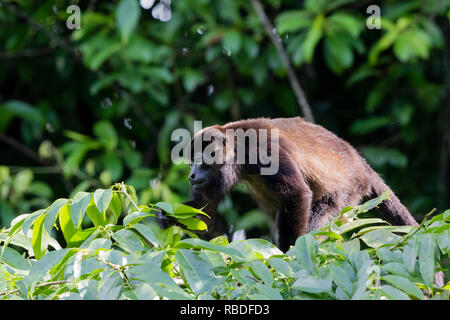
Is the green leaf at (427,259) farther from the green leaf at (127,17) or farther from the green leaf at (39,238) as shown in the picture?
the green leaf at (127,17)

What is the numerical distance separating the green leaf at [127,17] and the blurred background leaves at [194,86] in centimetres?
1

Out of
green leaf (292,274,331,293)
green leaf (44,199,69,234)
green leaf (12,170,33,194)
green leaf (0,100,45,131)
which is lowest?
green leaf (292,274,331,293)

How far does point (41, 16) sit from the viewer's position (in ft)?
24.7

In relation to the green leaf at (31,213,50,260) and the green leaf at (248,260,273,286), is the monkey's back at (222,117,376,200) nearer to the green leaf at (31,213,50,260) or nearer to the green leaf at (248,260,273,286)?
the green leaf at (31,213,50,260)

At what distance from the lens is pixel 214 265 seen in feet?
6.84

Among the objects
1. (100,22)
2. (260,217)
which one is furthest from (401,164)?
(100,22)

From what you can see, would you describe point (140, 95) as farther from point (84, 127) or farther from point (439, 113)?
point (439, 113)

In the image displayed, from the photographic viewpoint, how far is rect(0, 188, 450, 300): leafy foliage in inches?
74.7

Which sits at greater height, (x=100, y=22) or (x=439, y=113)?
(x=100, y=22)

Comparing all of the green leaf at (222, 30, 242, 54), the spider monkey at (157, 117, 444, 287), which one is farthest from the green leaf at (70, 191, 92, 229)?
the green leaf at (222, 30, 242, 54)

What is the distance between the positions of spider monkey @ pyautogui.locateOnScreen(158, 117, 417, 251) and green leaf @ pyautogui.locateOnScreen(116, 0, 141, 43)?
1.97m

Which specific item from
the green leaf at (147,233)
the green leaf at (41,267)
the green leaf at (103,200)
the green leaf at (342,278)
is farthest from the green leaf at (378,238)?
the green leaf at (41,267)

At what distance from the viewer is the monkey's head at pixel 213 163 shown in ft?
14.6
